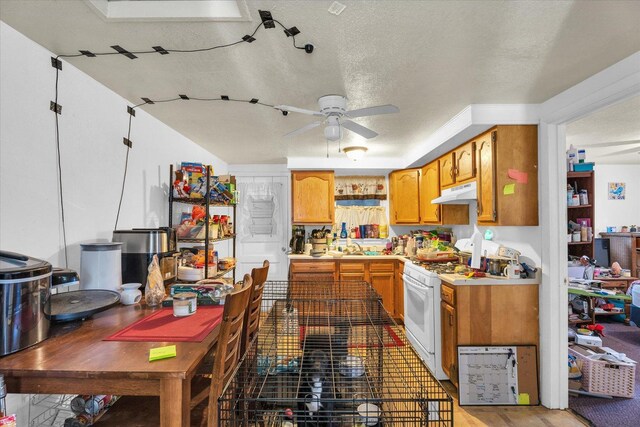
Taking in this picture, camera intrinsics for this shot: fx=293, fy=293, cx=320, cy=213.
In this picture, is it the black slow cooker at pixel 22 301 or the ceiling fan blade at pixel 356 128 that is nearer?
the black slow cooker at pixel 22 301

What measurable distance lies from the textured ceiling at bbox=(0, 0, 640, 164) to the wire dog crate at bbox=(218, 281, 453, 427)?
128cm

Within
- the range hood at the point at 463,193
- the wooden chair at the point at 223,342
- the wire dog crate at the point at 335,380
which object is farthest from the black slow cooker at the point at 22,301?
the range hood at the point at 463,193

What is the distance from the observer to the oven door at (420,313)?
2617 millimetres

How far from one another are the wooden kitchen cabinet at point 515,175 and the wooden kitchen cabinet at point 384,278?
180 centimetres

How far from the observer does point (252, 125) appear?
268 centimetres

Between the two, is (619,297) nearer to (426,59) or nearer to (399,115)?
(399,115)

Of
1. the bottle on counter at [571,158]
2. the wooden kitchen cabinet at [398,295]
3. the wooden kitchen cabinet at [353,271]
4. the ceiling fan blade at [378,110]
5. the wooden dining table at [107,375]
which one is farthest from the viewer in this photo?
the wooden kitchen cabinet at [353,271]

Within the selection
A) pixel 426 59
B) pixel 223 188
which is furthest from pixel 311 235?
pixel 426 59

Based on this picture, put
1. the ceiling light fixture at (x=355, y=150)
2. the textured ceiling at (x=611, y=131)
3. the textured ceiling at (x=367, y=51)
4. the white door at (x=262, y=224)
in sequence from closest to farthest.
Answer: the textured ceiling at (x=367, y=51) → the textured ceiling at (x=611, y=131) → the ceiling light fixture at (x=355, y=150) → the white door at (x=262, y=224)

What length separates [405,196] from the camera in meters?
4.10

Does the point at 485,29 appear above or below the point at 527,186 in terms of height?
above

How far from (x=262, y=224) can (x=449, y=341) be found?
3040 millimetres

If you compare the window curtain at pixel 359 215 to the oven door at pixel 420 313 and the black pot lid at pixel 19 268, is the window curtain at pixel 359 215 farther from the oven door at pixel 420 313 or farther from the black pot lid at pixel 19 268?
the black pot lid at pixel 19 268

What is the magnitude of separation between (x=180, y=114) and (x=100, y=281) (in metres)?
1.46
